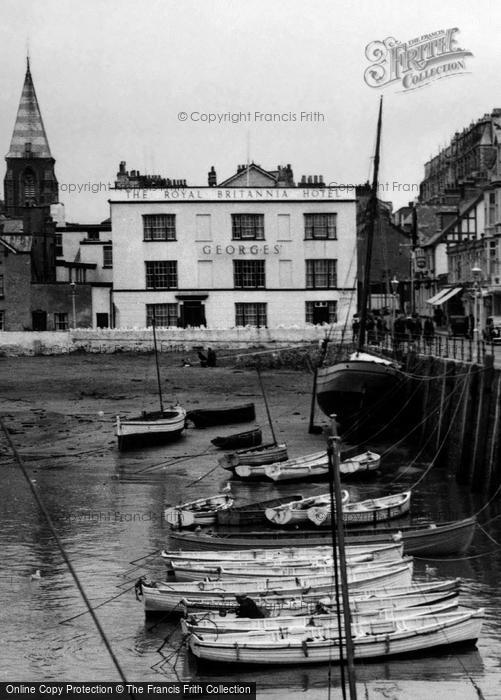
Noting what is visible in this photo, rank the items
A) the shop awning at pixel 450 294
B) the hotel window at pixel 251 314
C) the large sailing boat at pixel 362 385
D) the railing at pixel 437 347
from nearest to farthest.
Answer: the railing at pixel 437 347
the large sailing boat at pixel 362 385
the shop awning at pixel 450 294
the hotel window at pixel 251 314

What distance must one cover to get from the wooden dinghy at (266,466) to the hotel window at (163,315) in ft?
149

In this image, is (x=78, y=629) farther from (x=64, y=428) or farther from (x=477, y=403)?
(x=64, y=428)

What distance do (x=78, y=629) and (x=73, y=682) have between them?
284 cm

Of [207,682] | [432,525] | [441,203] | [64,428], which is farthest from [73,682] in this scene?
[441,203]

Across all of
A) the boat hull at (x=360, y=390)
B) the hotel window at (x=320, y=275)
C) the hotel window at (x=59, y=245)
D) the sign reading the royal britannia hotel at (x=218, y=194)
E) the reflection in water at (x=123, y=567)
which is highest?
the sign reading the royal britannia hotel at (x=218, y=194)

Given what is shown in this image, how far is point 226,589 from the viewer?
23.6m

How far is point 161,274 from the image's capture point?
85.6 metres

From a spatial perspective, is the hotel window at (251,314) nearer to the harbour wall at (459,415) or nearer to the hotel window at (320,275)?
the hotel window at (320,275)

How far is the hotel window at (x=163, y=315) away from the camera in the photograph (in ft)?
282

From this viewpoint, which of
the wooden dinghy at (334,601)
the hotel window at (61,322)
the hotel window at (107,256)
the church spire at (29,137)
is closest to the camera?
the wooden dinghy at (334,601)

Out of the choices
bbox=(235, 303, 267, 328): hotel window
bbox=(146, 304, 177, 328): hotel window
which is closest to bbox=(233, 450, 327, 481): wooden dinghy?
bbox=(235, 303, 267, 328): hotel window

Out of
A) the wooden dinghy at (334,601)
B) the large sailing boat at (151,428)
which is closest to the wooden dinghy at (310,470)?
the large sailing boat at (151,428)

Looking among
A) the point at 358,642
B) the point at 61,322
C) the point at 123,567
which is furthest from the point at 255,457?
the point at 61,322

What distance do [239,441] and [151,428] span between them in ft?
12.4
